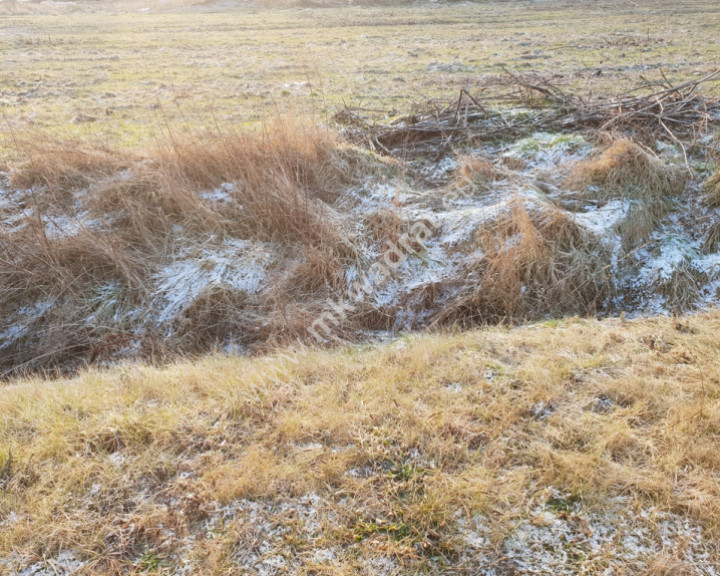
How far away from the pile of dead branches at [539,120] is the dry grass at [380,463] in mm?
3350

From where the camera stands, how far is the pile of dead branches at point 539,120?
5078mm

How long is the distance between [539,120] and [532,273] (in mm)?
2842

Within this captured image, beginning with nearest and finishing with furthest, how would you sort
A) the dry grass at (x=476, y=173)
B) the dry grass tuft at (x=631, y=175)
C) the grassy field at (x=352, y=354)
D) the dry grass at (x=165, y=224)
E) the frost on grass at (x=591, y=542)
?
the frost on grass at (x=591, y=542) → the grassy field at (x=352, y=354) → the dry grass at (x=165, y=224) → the dry grass tuft at (x=631, y=175) → the dry grass at (x=476, y=173)

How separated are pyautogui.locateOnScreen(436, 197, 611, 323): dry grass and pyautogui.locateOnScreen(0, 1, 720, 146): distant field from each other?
2.90 m

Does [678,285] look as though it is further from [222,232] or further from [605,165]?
[222,232]

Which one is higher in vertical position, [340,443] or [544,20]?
[544,20]

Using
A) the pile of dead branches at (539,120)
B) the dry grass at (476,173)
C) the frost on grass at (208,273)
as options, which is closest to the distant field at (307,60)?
the pile of dead branches at (539,120)

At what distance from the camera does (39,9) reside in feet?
97.9

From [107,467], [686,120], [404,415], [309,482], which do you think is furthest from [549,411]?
[686,120]

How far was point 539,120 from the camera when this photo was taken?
566 centimetres

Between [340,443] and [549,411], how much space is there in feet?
3.37

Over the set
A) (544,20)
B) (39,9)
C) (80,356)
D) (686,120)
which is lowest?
(80,356)

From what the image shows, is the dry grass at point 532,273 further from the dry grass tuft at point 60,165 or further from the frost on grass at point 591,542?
the dry grass tuft at point 60,165

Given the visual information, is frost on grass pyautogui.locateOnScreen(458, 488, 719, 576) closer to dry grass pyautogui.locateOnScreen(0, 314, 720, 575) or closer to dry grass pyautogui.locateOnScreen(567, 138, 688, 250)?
dry grass pyautogui.locateOnScreen(0, 314, 720, 575)
